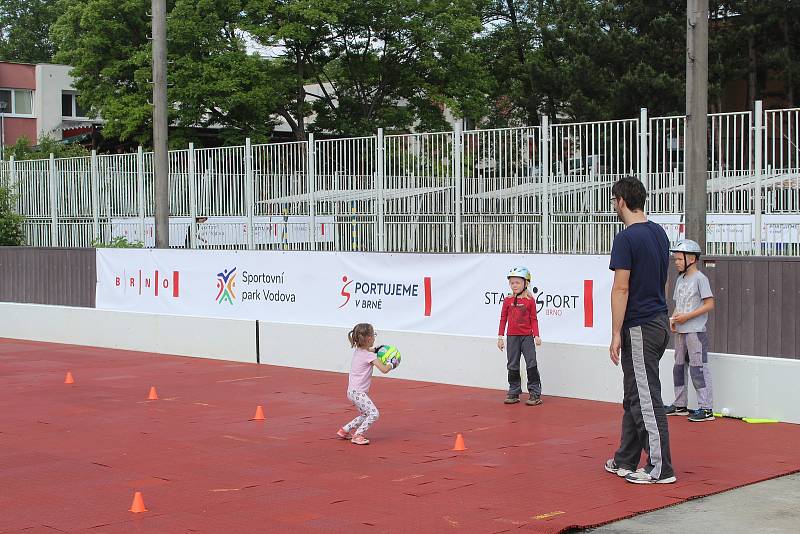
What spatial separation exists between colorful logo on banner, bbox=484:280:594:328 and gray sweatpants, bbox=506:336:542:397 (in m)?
0.91

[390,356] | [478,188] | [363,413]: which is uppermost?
[478,188]

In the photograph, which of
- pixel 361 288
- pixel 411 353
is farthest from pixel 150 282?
pixel 411 353

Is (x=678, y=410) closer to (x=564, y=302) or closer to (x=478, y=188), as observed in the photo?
(x=564, y=302)

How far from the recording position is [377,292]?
1563 cm

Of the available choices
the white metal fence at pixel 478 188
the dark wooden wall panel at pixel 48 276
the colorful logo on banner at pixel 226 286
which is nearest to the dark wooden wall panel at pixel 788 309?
the white metal fence at pixel 478 188

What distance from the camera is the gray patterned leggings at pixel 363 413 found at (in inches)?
401

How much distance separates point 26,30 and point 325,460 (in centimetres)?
8881

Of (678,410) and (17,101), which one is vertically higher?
(17,101)

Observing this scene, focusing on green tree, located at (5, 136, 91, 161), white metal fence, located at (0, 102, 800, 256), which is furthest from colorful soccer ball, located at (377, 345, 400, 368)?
green tree, located at (5, 136, 91, 161)

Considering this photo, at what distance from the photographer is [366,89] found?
4891 centimetres

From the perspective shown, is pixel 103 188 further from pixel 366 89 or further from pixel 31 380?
pixel 366 89

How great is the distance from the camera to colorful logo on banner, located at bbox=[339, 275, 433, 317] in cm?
1498

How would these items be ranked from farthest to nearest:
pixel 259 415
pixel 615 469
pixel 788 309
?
1. pixel 259 415
2. pixel 788 309
3. pixel 615 469

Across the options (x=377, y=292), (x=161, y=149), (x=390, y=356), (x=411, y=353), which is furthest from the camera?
(x=161, y=149)
